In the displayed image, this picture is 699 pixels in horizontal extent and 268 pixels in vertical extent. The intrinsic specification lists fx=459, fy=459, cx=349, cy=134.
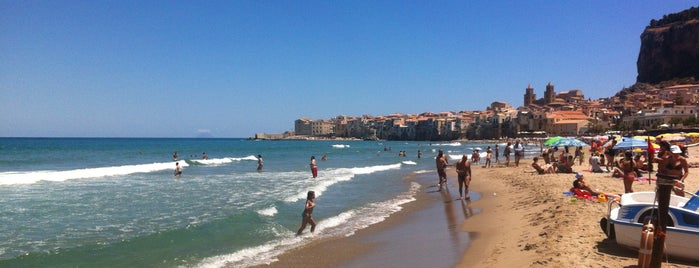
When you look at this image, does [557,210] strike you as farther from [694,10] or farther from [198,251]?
[694,10]

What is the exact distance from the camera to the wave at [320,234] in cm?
745

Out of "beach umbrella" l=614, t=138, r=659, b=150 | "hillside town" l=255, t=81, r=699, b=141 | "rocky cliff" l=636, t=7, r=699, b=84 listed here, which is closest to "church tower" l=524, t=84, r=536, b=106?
"hillside town" l=255, t=81, r=699, b=141

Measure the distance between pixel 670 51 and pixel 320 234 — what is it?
131m

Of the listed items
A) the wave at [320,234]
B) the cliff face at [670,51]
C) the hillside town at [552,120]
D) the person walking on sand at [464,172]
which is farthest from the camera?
the cliff face at [670,51]

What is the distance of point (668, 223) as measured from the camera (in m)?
5.73

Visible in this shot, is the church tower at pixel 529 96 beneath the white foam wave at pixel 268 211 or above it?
above

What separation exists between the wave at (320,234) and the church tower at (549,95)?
141 metres

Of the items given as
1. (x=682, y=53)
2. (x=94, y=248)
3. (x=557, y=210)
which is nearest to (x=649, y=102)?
(x=682, y=53)

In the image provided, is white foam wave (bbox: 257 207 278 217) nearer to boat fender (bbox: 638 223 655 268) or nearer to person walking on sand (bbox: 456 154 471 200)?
person walking on sand (bbox: 456 154 471 200)

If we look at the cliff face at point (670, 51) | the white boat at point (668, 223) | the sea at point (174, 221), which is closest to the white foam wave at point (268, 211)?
the sea at point (174, 221)

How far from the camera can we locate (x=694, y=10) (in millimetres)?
113562

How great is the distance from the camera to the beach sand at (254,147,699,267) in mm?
6266

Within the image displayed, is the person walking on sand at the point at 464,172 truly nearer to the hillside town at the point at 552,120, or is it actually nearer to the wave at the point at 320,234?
the wave at the point at 320,234

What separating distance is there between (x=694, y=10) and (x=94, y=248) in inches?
5599
